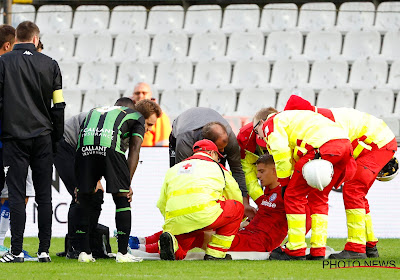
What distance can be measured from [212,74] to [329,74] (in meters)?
2.03

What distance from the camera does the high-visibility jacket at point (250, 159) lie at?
25.1 feet

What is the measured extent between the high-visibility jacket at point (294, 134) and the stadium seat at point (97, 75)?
786cm

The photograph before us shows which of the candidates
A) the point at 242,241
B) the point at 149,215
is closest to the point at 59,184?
the point at 149,215

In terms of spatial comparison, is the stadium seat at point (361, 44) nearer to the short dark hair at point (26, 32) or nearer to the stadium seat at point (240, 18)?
the stadium seat at point (240, 18)

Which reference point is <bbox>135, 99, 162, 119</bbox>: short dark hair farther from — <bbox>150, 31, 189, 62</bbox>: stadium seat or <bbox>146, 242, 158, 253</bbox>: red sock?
<bbox>150, 31, 189, 62</bbox>: stadium seat

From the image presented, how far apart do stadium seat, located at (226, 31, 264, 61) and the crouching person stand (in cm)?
716

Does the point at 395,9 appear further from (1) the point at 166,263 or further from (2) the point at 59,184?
(1) the point at 166,263

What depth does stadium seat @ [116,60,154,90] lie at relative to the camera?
1418 centimetres

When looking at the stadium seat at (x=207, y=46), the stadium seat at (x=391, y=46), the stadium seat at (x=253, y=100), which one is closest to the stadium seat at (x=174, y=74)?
the stadium seat at (x=207, y=46)

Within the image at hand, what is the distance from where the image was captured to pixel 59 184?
1008 cm

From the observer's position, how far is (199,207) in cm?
687

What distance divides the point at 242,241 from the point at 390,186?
3.07m

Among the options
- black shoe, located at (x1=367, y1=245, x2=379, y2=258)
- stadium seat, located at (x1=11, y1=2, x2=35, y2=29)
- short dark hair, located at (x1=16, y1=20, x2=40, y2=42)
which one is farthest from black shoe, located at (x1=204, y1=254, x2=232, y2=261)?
stadium seat, located at (x1=11, y1=2, x2=35, y2=29)

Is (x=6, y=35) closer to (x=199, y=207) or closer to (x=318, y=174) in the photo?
(x=199, y=207)
